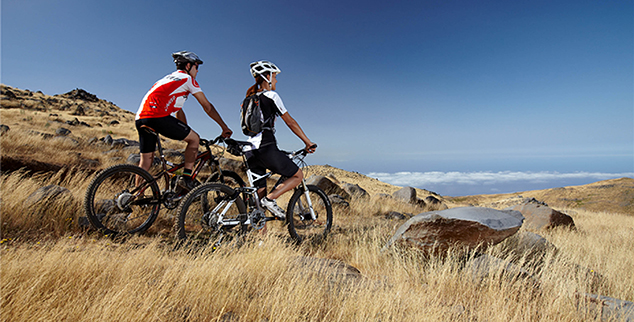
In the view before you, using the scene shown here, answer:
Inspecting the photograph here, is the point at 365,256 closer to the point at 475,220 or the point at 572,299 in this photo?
the point at 475,220

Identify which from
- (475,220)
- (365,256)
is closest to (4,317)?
(365,256)

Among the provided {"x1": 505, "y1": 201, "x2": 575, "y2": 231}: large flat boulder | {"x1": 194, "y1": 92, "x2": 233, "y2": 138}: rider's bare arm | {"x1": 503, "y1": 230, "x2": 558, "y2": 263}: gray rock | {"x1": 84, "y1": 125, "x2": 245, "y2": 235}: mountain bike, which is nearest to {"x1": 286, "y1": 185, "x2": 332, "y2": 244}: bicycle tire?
{"x1": 84, "y1": 125, "x2": 245, "y2": 235}: mountain bike

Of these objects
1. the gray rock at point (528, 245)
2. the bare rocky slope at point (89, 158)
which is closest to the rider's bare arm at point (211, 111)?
the gray rock at point (528, 245)

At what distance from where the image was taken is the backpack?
4.03 metres

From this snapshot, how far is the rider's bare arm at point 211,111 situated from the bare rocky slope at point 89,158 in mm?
5139

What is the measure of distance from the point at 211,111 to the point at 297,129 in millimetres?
1267

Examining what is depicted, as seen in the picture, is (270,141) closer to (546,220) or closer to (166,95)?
(166,95)

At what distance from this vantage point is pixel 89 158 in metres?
10.7

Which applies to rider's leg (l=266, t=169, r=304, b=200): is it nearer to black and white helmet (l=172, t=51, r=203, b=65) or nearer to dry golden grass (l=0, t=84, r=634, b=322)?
dry golden grass (l=0, t=84, r=634, b=322)

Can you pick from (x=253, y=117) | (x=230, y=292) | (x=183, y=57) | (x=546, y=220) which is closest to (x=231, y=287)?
(x=230, y=292)

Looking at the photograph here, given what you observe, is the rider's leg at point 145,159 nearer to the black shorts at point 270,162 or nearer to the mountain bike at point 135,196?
the mountain bike at point 135,196

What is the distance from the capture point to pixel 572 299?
2850 millimetres

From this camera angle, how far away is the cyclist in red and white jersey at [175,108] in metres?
3.80

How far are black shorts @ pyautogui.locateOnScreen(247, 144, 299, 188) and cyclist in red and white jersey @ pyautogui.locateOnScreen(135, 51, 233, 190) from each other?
0.83 m
